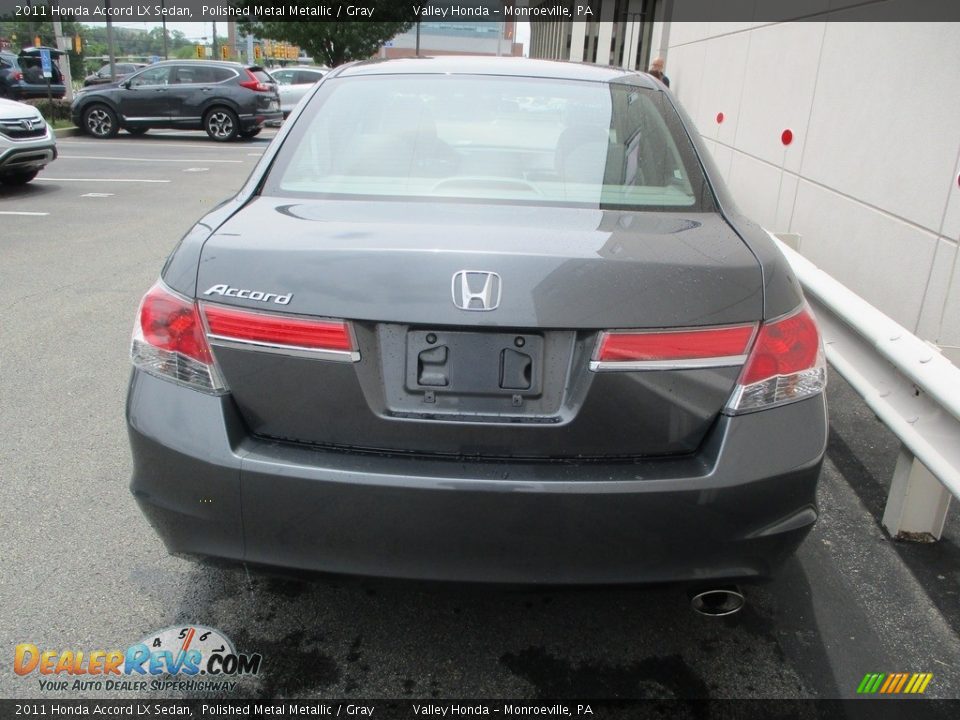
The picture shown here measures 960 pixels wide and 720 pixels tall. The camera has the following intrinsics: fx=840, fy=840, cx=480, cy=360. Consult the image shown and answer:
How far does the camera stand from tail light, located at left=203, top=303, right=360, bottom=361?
1.98 metres

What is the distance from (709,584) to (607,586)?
26 centimetres

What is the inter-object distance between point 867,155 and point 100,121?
19.2 meters

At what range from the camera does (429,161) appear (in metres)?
2.75

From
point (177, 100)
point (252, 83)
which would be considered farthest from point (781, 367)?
point (177, 100)

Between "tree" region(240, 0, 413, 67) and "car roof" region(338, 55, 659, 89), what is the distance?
4245 centimetres

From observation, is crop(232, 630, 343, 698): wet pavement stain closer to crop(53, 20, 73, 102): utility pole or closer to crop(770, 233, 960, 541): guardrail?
crop(770, 233, 960, 541): guardrail

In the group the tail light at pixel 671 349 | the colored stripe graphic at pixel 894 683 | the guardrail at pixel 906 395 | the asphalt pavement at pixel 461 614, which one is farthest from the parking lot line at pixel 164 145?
the colored stripe graphic at pixel 894 683

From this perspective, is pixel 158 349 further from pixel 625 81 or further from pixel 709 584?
pixel 625 81

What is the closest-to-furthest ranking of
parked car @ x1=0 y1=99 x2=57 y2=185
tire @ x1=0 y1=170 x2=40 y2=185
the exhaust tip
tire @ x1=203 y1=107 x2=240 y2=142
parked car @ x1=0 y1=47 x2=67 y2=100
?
1. the exhaust tip
2. parked car @ x1=0 y1=99 x2=57 y2=185
3. tire @ x1=0 y1=170 x2=40 y2=185
4. tire @ x1=203 y1=107 x2=240 y2=142
5. parked car @ x1=0 y1=47 x2=67 y2=100

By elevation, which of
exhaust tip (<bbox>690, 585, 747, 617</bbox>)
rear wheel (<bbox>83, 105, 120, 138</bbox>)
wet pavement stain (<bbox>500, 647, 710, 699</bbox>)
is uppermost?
exhaust tip (<bbox>690, 585, 747, 617</bbox>)

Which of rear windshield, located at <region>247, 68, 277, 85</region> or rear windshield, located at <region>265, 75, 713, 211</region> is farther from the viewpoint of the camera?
rear windshield, located at <region>247, 68, 277, 85</region>

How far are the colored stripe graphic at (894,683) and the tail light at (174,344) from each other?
1.98 m

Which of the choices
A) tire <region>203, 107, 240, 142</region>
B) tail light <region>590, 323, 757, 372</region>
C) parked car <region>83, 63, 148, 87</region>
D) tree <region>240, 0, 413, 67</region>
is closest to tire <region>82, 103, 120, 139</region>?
parked car <region>83, 63, 148, 87</region>

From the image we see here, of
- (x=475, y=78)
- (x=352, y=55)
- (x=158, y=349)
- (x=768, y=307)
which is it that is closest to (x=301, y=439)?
(x=158, y=349)
